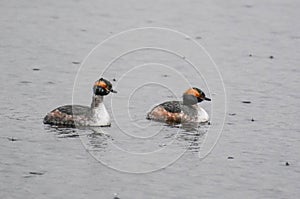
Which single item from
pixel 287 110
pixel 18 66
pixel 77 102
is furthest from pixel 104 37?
pixel 287 110

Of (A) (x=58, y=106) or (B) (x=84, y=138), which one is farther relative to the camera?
(A) (x=58, y=106)

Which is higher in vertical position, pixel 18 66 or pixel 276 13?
pixel 276 13

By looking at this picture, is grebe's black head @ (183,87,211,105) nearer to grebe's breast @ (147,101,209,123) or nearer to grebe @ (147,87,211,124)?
grebe @ (147,87,211,124)

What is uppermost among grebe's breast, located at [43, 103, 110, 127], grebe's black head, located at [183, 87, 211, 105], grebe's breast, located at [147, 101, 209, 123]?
grebe's black head, located at [183, 87, 211, 105]

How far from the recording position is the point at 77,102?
53.7 ft

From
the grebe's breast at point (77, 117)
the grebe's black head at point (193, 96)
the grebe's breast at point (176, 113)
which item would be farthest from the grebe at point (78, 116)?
the grebe's black head at point (193, 96)

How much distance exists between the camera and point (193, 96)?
1605 cm

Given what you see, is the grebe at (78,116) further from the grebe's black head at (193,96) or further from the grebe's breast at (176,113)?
the grebe's black head at (193,96)

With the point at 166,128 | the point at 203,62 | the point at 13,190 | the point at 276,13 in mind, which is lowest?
the point at 13,190

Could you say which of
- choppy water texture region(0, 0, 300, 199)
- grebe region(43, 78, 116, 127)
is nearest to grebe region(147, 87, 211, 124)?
choppy water texture region(0, 0, 300, 199)

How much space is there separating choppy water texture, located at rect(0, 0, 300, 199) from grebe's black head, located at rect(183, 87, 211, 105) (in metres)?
0.53

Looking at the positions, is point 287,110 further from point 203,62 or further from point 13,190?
point 13,190

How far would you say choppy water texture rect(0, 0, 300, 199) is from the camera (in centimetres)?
1223

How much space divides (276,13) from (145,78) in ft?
21.9
